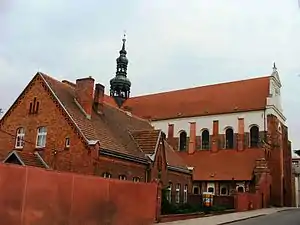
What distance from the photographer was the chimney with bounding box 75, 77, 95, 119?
29.6 meters

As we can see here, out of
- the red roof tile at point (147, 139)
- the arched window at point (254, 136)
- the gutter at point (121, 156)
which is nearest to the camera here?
the gutter at point (121, 156)

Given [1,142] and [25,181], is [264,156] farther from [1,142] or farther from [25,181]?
[25,181]

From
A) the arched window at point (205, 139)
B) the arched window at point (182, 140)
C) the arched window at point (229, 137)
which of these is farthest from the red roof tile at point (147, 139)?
the arched window at point (182, 140)

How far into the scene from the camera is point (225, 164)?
51.6 metres

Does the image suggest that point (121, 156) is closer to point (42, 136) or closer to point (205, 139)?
point (42, 136)

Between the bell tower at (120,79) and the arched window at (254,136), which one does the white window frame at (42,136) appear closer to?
the arched window at (254,136)

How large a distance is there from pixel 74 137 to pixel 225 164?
29.3 metres

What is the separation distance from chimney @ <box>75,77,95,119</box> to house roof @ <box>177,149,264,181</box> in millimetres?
24670

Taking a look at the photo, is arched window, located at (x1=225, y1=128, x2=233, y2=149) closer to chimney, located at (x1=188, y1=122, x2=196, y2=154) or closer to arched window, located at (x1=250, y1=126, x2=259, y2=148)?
arched window, located at (x1=250, y1=126, x2=259, y2=148)

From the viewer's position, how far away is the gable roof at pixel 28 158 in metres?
25.4

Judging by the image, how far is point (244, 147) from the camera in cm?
5325

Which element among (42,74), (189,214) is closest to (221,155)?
(189,214)

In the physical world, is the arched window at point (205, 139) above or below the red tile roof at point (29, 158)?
above

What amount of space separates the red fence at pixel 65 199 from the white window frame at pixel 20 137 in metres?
11.4
